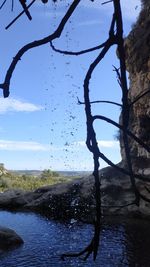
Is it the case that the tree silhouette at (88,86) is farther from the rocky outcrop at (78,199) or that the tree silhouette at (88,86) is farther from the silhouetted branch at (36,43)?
the rocky outcrop at (78,199)

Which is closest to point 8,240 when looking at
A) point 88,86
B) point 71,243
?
point 71,243

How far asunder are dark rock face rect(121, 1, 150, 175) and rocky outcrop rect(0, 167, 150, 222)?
9.64 ft

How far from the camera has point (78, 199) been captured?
42.3 metres

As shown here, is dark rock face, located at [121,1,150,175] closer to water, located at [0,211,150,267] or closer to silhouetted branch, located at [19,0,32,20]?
water, located at [0,211,150,267]

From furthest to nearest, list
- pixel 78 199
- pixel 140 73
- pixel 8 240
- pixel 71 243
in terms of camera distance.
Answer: pixel 140 73, pixel 78 199, pixel 71 243, pixel 8 240

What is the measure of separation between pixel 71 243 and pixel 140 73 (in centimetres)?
2673

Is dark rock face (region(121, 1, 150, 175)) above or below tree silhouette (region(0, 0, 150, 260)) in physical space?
above

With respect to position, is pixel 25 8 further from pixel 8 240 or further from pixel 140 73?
pixel 140 73

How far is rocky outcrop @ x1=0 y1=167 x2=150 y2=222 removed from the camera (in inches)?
1563

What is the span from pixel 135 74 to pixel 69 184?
45.4 feet

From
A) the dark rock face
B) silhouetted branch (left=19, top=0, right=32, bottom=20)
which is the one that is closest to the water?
the dark rock face

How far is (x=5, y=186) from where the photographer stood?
249 feet

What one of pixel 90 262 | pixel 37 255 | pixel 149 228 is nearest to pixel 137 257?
pixel 90 262

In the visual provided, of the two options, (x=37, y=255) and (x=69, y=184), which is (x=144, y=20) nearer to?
(x=69, y=184)
